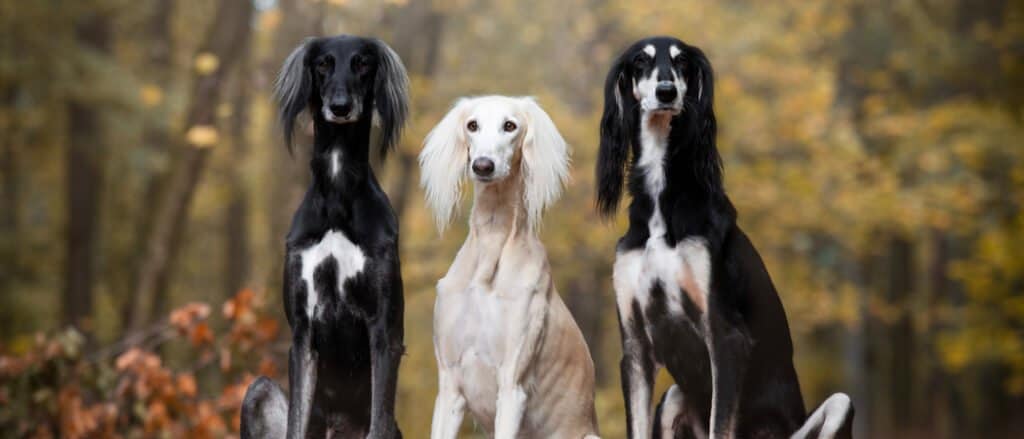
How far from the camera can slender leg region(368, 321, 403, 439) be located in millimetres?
4230

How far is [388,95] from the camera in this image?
4.47 m

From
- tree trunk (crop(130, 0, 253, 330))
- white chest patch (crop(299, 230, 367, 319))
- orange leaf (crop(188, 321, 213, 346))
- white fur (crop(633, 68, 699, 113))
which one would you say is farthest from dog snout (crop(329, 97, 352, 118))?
tree trunk (crop(130, 0, 253, 330))

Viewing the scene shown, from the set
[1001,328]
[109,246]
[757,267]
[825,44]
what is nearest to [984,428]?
[1001,328]

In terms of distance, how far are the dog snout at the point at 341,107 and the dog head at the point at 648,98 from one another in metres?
0.98

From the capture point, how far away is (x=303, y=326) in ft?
14.3

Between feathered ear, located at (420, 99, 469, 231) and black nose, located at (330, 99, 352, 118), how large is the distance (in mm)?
506

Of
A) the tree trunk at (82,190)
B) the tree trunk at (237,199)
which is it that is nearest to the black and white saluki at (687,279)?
the tree trunk at (237,199)

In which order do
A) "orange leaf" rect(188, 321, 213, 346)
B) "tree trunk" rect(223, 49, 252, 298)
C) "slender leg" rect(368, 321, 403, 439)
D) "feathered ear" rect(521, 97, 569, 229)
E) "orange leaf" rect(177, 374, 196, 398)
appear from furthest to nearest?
1. "tree trunk" rect(223, 49, 252, 298)
2. "orange leaf" rect(177, 374, 196, 398)
3. "orange leaf" rect(188, 321, 213, 346)
4. "feathered ear" rect(521, 97, 569, 229)
5. "slender leg" rect(368, 321, 403, 439)

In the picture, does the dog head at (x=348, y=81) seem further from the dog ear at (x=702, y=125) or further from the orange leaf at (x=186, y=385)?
the orange leaf at (x=186, y=385)

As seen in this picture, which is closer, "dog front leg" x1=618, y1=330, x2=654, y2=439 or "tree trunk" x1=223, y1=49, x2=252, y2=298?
"dog front leg" x1=618, y1=330, x2=654, y2=439

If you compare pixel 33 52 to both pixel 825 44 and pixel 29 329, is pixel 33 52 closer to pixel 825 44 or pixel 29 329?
pixel 29 329

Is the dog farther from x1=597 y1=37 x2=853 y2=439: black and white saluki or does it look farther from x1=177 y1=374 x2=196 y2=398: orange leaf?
x1=177 y1=374 x2=196 y2=398: orange leaf

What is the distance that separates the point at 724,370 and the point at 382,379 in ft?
3.92

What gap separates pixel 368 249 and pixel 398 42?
9353mm
